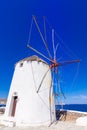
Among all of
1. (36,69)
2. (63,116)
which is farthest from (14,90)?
(63,116)

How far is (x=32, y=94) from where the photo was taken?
13992 millimetres

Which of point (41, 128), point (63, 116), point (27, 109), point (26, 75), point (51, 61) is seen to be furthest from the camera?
point (63, 116)

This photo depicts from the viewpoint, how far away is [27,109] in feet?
44.8

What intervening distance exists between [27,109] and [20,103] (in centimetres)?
76

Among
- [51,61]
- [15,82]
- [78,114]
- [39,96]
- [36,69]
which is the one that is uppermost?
[51,61]

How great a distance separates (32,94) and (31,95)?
0.36 ft

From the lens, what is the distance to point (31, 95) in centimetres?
1395

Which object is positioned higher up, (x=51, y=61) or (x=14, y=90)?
(x=51, y=61)

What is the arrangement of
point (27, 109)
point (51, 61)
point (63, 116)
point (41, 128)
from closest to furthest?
point (41, 128) → point (27, 109) → point (51, 61) → point (63, 116)

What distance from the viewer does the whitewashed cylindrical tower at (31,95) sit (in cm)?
1367

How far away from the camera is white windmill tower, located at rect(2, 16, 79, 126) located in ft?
44.9

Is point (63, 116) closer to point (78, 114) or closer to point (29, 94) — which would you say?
point (78, 114)

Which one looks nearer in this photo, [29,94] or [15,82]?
[29,94]

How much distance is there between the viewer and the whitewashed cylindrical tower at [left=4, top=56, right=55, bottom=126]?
13.7 metres
